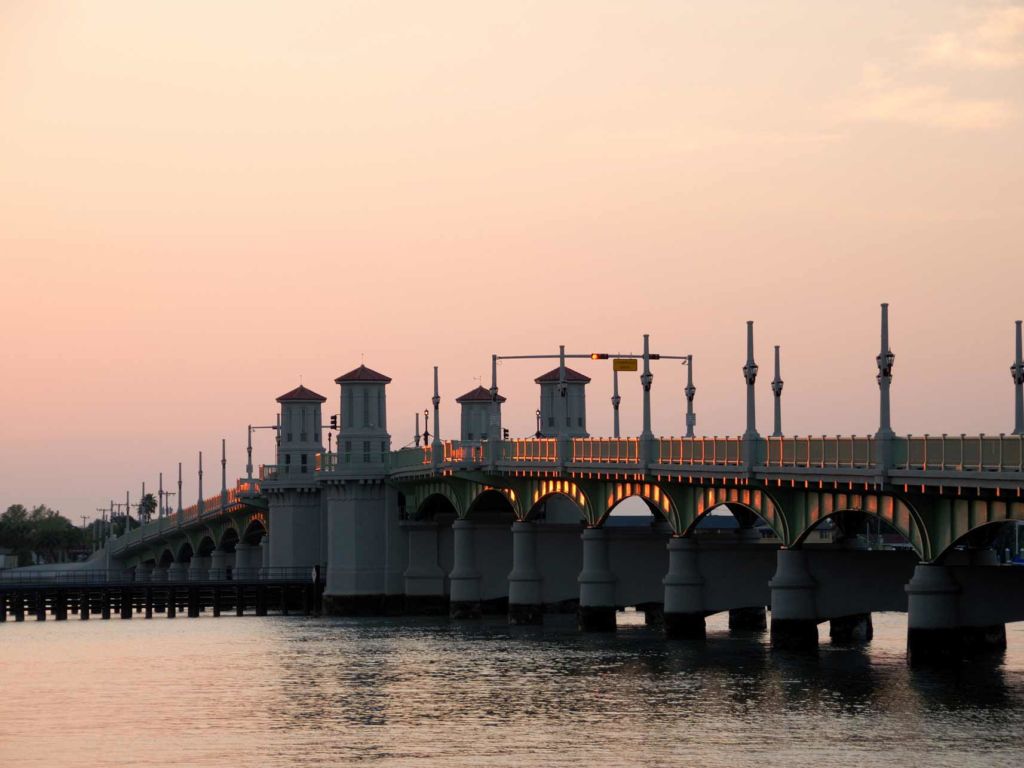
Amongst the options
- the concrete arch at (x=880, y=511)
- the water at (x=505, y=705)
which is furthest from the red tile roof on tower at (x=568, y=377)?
the concrete arch at (x=880, y=511)

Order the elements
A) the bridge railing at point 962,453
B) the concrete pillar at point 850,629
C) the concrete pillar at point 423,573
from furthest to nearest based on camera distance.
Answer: the concrete pillar at point 423,573 → the concrete pillar at point 850,629 → the bridge railing at point 962,453

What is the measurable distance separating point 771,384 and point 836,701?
29024 millimetres

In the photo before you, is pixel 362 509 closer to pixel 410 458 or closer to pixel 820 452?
pixel 410 458

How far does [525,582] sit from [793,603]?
36047 mm

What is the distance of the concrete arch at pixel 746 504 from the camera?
9031 centimetres

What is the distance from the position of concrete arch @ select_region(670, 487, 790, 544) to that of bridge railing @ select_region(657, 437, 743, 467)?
1927mm

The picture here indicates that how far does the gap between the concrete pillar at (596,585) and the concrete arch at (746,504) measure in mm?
12461

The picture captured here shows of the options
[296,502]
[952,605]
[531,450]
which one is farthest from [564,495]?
[296,502]

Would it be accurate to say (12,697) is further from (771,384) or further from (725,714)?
(771,384)

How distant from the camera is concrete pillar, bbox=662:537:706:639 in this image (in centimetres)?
10212

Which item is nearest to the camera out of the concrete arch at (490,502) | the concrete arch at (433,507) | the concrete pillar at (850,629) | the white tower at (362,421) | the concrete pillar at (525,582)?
the concrete pillar at (850,629)

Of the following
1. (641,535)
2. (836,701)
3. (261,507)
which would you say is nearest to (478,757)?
(836,701)

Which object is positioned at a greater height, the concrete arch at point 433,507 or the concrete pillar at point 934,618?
the concrete arch at point 433,507

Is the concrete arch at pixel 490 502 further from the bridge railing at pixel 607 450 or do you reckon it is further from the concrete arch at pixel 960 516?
the concrete arch at pixel 960 516
